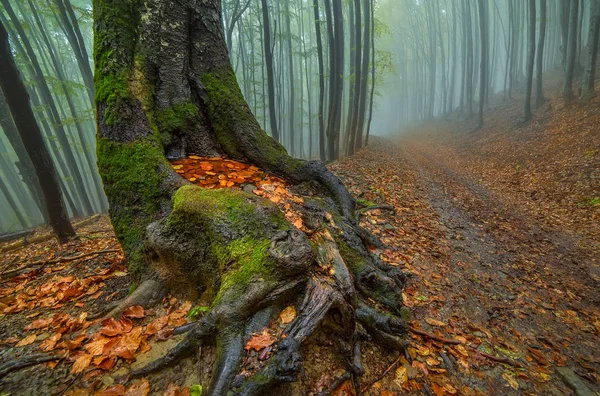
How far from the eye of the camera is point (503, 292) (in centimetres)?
367

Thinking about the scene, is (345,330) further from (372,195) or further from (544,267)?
(372,195)

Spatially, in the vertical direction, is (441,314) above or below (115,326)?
below

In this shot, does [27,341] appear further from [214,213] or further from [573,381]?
[573,381]

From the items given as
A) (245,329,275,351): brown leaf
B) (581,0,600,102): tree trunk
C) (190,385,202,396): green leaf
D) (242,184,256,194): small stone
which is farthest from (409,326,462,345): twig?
(581,0,600,102): tree trunk

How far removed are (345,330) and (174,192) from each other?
2.12m

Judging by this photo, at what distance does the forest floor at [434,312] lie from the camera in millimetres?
1847

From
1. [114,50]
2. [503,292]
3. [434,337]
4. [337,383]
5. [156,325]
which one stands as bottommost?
[503,292]

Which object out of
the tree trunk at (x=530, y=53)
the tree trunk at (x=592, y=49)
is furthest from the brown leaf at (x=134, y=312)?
the tree trunk at (x=530, y=53)

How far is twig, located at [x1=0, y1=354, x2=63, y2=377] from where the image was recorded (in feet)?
5.73

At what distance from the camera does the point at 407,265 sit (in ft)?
12.7

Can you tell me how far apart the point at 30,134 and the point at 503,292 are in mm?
8176

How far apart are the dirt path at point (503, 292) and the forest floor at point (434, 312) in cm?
2

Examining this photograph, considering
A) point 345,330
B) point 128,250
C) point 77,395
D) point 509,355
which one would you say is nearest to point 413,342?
point 345,330

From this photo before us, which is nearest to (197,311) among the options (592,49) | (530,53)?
A: (592,49)
